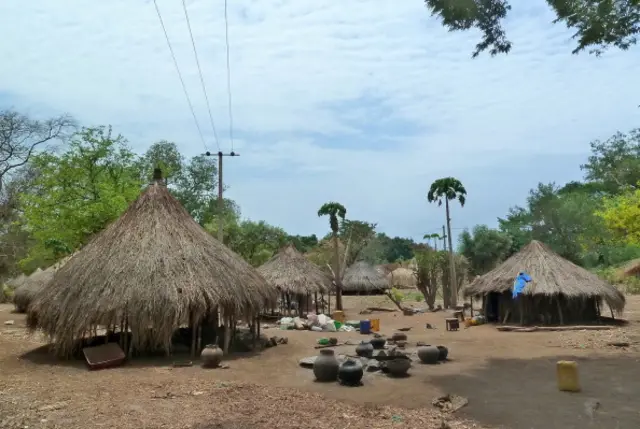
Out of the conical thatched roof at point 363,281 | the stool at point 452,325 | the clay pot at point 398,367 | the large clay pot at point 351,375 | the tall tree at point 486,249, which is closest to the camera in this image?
the large clay pot at point 351,375

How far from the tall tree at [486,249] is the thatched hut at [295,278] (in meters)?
22.4

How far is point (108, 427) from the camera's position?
7.01 metres

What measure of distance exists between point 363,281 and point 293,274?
49.3ft

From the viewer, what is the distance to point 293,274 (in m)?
24.6


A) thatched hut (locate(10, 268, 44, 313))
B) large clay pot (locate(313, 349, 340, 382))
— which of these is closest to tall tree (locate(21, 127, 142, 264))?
thatched hut (locate(10, 268, 44, 313))

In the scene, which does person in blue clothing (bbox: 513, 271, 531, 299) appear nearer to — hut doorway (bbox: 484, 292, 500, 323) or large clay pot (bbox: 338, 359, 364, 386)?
hut doorway (bbox: 484, 292, 500, 323)

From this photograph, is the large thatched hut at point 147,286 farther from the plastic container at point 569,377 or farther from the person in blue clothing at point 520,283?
the person in blue clothing at point 520,283

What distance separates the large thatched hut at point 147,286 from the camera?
12.0 meters

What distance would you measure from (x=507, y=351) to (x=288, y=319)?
366 inches

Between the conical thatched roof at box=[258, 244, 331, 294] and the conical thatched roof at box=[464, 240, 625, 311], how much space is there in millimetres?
6736

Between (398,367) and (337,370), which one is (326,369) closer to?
(337,370)

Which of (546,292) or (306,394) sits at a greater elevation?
(546,292)

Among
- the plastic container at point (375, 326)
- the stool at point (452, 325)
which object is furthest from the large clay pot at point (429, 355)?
the stool at point (452, 325)

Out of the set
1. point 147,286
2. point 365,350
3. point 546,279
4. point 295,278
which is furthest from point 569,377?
point 295,278
